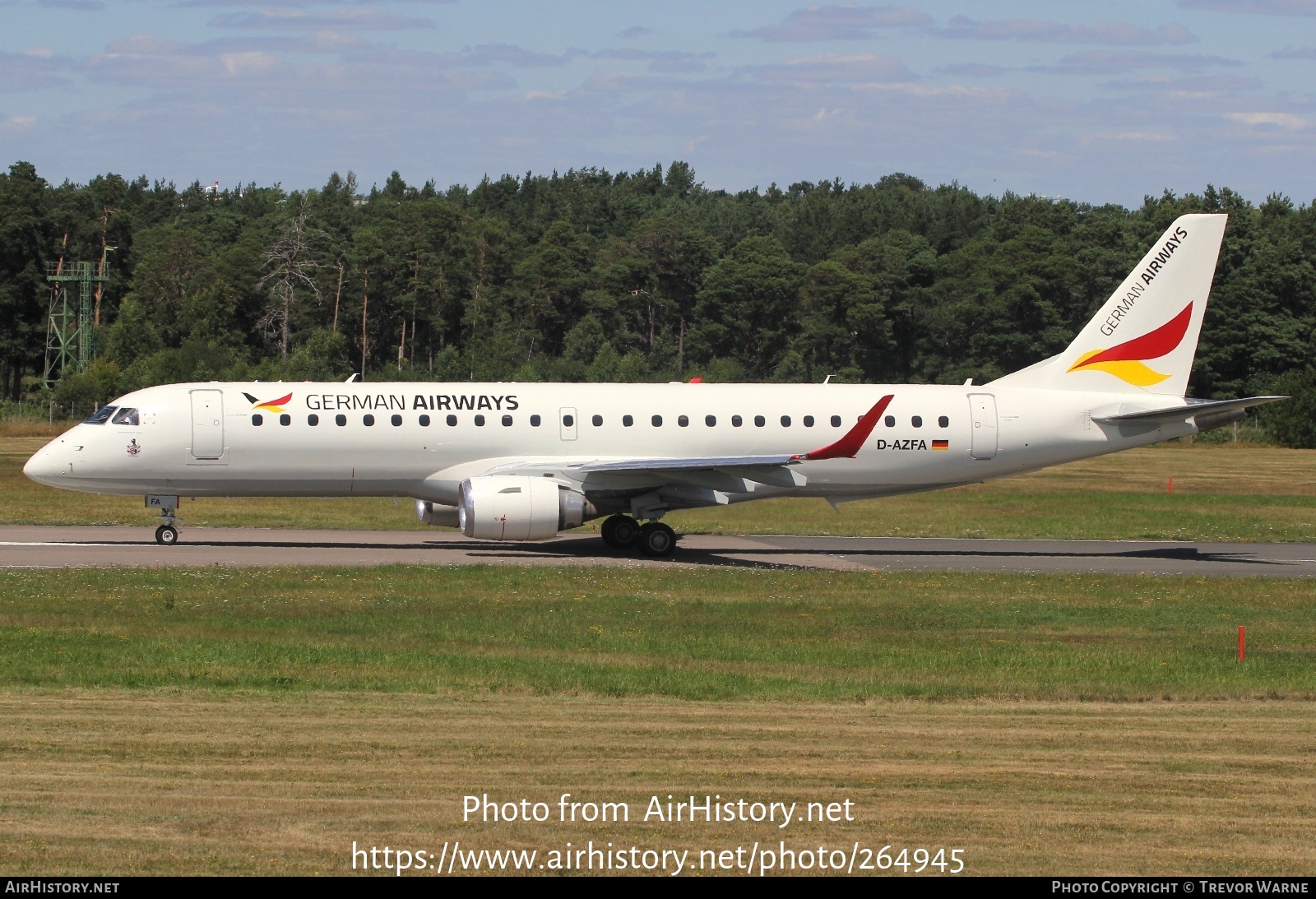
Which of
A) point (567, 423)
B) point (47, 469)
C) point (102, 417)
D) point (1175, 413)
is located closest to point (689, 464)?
point (567, 423)

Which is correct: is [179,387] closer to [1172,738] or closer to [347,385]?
[347,385]

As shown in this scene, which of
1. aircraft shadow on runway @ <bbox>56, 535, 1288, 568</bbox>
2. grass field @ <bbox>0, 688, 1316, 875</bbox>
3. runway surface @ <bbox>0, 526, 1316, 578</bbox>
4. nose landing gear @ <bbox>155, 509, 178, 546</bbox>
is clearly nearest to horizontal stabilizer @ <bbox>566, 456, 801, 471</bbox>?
runway surface @ <bbox>0, 526, 1316, 578</bbox>

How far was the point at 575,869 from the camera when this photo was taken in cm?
955

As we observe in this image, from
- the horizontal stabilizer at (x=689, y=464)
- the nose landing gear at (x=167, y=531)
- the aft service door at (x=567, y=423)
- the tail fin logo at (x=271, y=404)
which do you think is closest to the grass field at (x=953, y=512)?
the nose landing gear at (x=167, y=531)

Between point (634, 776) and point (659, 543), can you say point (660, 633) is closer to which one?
point (634, 776)

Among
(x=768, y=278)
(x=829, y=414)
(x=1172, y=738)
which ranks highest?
(x=768, y=278)

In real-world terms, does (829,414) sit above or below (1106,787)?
above

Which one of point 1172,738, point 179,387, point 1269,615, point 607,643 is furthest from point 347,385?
point 1172,738

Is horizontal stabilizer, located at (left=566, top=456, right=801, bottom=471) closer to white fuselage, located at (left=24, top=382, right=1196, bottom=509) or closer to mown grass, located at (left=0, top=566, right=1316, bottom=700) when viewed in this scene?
white fuselage, located at (left=24, top=382, right=1196, bottom=509)

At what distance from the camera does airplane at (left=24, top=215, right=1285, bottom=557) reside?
31172mm

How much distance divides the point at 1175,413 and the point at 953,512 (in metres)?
12.0

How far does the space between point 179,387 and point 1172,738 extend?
23.5 metres

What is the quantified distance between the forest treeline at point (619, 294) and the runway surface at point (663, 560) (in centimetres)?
4261

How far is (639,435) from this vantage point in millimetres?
33188
